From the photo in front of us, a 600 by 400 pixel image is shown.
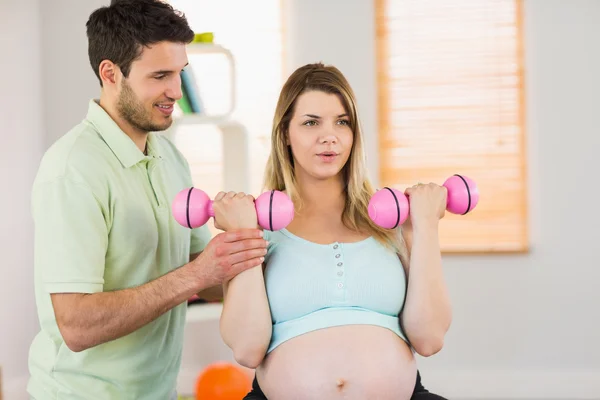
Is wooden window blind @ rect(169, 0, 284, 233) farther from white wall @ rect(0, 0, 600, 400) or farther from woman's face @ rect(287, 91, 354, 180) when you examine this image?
woman's face @ rect(287, 91, 354, 180)

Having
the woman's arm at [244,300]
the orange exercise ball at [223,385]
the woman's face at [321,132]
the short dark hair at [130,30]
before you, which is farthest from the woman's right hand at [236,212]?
the orange exercise ball at [223,385]

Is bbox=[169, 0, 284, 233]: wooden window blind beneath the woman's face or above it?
above

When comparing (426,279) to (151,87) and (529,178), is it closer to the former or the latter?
(151,87)

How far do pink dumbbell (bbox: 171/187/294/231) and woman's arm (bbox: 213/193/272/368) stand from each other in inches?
1.1

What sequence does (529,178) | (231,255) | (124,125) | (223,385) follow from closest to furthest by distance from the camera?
(231,255), (124,125), (223,385), (529,178)

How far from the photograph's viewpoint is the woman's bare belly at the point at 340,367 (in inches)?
66.0

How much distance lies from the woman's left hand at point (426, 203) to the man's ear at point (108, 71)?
32.2 inches

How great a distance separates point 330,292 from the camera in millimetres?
1729

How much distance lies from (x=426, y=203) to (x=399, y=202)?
8 cm

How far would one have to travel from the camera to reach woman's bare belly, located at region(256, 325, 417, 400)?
168cm

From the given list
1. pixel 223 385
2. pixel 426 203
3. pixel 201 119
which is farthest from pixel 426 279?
pixel 201 119

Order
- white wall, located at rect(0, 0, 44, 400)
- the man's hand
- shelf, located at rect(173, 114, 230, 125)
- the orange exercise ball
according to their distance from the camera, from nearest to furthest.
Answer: the man's hand
the orange exercise ball
shelf, located at rect(173, 114, 230, 125)
white wall, located at rect(0, 0, 44, 400)

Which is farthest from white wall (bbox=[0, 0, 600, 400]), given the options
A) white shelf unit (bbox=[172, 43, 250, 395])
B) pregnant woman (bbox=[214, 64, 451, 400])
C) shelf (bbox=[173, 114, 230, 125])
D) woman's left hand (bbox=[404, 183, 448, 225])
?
woman's left hand (bbox=[404, 183, 448, 225])

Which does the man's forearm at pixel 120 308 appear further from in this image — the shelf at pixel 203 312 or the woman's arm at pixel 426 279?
the shelf at pixel 203 312
